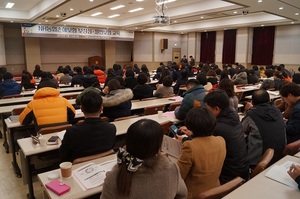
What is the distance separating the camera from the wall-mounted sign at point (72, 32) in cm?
1134

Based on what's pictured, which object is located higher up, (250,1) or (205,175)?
(250,1)

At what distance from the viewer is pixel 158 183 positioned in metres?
1.25

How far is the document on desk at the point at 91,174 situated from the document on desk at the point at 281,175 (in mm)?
1280

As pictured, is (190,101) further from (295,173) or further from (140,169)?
(140,169)

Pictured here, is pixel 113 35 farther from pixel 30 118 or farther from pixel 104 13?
pixel 30 118

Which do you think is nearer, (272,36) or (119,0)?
(119,0)

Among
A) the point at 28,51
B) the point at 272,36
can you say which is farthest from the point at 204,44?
the point at 28,51

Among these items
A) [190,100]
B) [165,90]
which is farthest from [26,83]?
[190,100]

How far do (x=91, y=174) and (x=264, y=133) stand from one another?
1.71 meters

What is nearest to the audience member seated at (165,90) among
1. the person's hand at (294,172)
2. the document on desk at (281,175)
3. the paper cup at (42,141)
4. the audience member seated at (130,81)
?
the audience member seated at (130,81)

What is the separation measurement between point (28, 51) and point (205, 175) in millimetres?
12704

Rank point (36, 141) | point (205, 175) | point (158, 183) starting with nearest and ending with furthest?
1. point (158, 183)
2. point (205, 175)
3. point (36, 141)

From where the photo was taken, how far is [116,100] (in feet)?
12.1

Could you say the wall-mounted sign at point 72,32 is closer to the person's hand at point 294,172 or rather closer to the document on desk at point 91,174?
the document on desk at point 91,174
